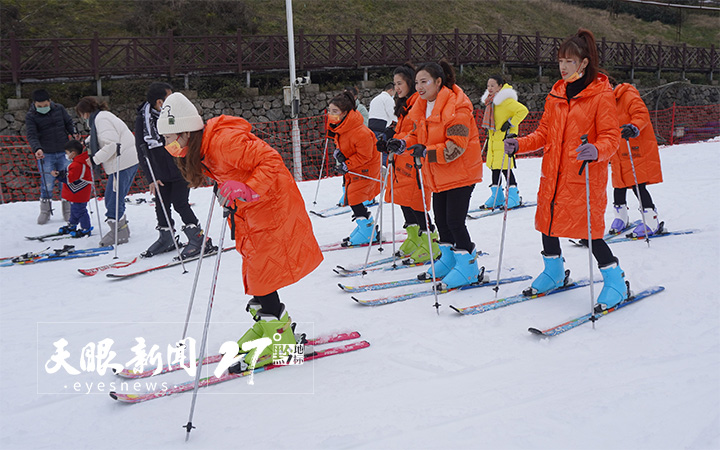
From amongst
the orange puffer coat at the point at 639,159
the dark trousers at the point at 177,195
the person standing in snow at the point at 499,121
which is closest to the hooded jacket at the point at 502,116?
the person standing in snow at the point at 499,121

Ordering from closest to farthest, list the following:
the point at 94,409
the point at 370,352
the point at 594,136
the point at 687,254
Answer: the point at 94,409 → the point at 370,352 → the point at 594,136 → the point at 687,254

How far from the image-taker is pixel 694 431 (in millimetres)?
2238

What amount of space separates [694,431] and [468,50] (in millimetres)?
19112

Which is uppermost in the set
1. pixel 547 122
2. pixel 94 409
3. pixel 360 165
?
pixel 547 122

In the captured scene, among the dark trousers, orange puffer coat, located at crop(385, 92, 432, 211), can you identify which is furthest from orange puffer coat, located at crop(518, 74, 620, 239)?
the dark trousers

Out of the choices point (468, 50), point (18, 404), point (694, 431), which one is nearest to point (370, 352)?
point (694, 431)

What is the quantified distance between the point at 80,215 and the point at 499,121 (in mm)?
5211

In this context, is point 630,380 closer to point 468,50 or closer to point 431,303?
point 431,303

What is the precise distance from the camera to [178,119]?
109 inches

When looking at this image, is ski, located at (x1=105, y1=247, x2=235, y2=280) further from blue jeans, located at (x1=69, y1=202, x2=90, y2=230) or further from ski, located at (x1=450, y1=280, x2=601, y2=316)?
ski, located at (x1=450, y1=280, x2=601, y2=316)

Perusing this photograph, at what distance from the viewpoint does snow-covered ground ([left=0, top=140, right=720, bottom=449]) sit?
234 cm

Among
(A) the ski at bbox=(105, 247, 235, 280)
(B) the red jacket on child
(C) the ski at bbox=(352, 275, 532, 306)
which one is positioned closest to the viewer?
(C) the ski at bbox=(352, 275, 532, 306)

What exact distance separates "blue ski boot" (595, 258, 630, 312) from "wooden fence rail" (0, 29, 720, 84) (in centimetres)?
1377

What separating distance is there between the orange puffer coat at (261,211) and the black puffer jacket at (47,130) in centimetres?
534
